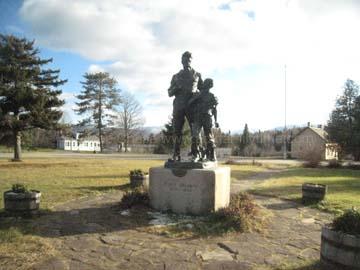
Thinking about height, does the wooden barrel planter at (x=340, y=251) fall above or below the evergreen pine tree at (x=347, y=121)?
below

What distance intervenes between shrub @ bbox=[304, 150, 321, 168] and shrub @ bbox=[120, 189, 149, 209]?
22935 millimetres

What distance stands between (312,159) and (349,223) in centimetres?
2583

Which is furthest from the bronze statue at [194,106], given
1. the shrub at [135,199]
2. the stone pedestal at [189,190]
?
the shrub at [135,199]

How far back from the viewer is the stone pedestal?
7348mm

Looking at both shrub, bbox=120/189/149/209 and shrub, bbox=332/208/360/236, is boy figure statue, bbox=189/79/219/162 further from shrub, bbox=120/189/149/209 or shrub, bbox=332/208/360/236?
shrub, bbox=332/208/360/236

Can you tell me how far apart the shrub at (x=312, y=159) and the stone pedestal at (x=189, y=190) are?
22.5 meters

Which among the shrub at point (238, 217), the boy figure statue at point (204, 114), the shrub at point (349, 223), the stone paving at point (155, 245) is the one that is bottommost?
the stone paving at point (155, 245)

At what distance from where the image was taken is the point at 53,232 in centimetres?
614

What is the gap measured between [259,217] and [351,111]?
30.2 metres

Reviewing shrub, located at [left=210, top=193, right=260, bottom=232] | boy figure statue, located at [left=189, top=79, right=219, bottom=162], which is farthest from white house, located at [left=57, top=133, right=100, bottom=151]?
shrub, located at [left=210, top=193, right=260, bottom=232]

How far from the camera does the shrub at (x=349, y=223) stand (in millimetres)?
4500

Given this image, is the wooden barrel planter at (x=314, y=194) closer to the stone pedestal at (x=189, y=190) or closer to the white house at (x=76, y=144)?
the stone pedestal at (x=189, y=190)

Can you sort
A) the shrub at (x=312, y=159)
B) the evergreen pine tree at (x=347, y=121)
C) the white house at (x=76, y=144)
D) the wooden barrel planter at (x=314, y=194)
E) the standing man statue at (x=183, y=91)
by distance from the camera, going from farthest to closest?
the white house at (x=76, y=144), the evergreen pine tree at (x=347, y=121), the shrub at (x=312, y=159), the wooden barrel planter at (x=314, y=194), the standing man statue at (x=183, y=91)

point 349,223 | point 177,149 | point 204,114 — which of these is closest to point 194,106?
point 204,114
